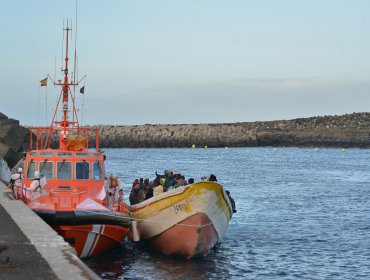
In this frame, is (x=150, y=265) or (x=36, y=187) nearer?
(x=36, y=187)

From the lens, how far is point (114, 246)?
64.5 ft

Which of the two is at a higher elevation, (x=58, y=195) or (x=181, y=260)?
(x=58, y=195)

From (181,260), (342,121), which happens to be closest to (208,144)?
(342,121)

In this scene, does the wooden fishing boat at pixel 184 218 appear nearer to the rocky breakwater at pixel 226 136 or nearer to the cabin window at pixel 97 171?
the cabin window at pixel 97 171

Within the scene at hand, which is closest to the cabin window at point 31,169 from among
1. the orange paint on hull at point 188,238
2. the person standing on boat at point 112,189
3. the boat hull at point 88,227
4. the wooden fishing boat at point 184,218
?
the person standing on boat at point 112,189

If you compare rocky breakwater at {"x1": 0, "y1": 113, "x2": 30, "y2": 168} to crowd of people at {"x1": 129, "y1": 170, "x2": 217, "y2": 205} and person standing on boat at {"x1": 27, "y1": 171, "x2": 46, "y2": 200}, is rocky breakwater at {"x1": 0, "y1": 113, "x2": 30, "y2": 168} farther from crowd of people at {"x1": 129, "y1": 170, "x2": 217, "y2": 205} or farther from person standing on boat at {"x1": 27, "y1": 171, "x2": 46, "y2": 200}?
person standing on boat at {"x1": 27, "y1": 171, "x2": 46, "y2": 200}

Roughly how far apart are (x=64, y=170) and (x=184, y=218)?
367cm

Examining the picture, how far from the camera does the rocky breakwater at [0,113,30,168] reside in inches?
1698

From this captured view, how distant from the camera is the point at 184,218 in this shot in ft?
65.7

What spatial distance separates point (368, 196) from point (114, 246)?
93.2ft

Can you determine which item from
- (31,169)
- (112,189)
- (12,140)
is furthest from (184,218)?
(12,140)

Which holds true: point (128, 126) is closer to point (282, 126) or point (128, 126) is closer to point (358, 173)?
point (282, 126)

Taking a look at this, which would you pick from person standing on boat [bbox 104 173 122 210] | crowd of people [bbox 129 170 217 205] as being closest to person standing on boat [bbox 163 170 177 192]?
crowd of people [bbox 129 170 217 205]

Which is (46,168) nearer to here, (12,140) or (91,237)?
(91,237)
